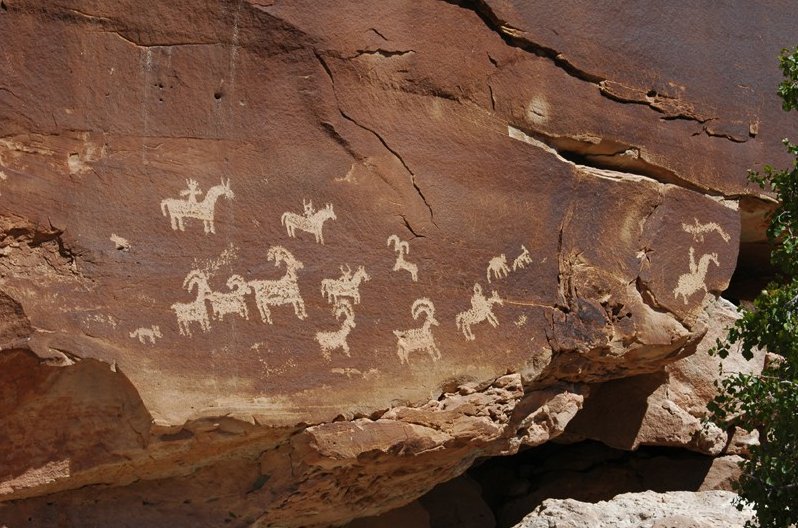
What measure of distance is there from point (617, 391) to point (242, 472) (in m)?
2.30

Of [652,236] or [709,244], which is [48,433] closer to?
[652,236]

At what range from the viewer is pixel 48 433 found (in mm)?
3867

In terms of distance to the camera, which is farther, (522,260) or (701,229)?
(701,229)

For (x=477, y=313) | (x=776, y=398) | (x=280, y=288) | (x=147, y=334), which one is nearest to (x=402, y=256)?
(x=477, y=313)

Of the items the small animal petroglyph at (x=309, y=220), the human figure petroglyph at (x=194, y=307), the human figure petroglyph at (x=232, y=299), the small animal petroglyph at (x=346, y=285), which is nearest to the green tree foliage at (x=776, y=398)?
the small animal petroglyph at (x=346, y=285)

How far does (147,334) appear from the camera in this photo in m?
3.86

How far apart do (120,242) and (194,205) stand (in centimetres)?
33

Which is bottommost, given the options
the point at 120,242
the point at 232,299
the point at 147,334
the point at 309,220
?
the point at 147,334

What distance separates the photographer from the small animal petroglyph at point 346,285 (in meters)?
4.20

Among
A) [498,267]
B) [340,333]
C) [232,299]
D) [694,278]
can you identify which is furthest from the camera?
[694,278]

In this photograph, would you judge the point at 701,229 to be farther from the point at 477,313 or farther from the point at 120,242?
the point at 120,242

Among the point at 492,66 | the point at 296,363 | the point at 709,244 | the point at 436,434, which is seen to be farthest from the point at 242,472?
the point at 709,244

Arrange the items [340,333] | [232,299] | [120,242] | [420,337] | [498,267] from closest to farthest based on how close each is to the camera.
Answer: [120,242] → [232,299] → [340,333] → [420,337] → [498,267]

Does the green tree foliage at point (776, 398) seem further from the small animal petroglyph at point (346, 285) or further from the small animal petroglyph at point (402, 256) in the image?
the small animal petroglyph at point (346, 285)
